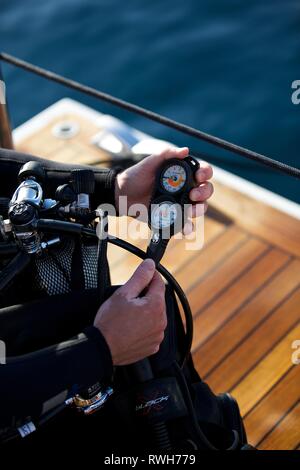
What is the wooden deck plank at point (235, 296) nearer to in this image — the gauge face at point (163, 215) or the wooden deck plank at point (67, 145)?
the gauge face at point (163, 215)

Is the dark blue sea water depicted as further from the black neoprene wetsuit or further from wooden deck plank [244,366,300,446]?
the black neoprene wetsuit

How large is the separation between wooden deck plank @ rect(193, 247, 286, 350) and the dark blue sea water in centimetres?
133

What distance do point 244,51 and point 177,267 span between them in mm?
2555

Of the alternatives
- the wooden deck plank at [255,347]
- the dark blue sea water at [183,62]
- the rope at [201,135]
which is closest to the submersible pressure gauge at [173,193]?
the rope at [201,135]

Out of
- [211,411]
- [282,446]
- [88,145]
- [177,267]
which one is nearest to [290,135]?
[88,145]

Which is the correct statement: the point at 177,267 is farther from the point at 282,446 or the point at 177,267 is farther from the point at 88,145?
the point at 88,145

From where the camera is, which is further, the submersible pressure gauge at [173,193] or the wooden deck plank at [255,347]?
the wooden deck plank at [255,347]

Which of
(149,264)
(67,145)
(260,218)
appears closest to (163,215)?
(149,264)

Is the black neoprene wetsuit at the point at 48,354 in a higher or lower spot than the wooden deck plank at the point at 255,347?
higher

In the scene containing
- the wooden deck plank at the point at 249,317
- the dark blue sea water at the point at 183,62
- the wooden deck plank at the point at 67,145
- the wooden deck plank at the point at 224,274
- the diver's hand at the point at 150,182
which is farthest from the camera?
the dark blue sea water at the point at 183,62

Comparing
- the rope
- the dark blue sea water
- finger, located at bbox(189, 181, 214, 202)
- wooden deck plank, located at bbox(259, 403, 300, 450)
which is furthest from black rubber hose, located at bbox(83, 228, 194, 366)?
the dark blue sea water

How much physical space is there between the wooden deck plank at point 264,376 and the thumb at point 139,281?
2.96 ft

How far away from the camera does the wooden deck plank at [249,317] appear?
2.10 metres

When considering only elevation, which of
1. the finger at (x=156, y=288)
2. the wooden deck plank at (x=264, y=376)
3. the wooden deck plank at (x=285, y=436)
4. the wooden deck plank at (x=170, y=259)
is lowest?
the wooden deck plank at (x=285, y=436)
